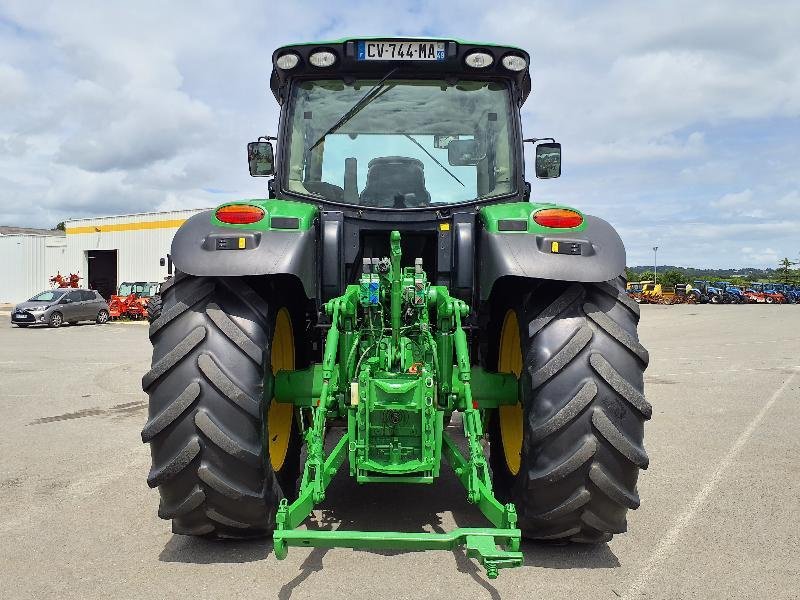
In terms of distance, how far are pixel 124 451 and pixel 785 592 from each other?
5.18 meters

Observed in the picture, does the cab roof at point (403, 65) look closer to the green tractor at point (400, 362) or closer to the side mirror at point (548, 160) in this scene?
the green tractor at point (400, 362)

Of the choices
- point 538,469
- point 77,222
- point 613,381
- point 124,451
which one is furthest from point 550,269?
point 77,222

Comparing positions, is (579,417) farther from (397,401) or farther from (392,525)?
(392,525)

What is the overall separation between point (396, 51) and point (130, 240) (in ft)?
139

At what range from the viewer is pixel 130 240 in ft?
142

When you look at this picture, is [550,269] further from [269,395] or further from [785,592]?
[785,592]

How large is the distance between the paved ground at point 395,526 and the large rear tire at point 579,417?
0.31 m

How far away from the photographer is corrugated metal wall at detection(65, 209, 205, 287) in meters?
41.8

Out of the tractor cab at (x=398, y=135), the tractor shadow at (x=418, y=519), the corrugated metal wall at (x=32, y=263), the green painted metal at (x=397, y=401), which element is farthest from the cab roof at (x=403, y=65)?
the corrugated metal wall at (x=32, y=263)

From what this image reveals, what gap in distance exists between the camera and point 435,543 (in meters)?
2.74

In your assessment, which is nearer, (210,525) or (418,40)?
(210,525)

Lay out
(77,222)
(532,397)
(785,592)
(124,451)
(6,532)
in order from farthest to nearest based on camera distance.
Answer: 1. (77,222)
2. (124,451)
3. (6,532)
4. (532,397)
5. (785,592)

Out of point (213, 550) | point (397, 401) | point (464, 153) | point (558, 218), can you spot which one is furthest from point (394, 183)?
point (213, 550)

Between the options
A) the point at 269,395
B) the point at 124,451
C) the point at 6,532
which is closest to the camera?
the point at 269,395
